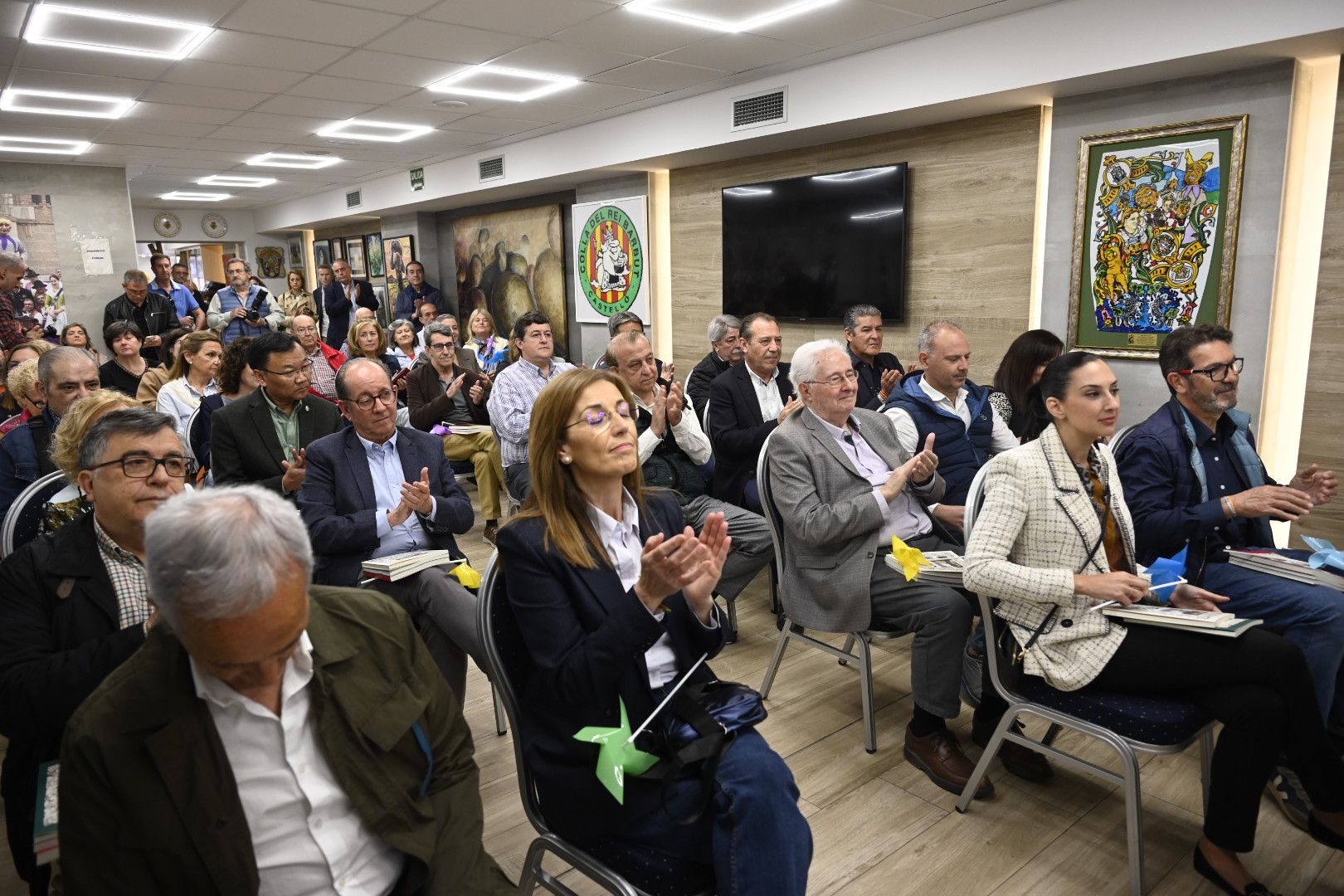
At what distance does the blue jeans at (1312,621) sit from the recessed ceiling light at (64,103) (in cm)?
828

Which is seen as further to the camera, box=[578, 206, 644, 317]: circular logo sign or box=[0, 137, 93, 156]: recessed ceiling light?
box=[578, 206, 644, 317]: circular logo sign

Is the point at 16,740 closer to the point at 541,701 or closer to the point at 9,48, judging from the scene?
the point at 541,701

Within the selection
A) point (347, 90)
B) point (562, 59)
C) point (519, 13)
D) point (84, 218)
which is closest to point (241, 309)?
point (347, 90)

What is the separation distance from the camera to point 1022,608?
221cm

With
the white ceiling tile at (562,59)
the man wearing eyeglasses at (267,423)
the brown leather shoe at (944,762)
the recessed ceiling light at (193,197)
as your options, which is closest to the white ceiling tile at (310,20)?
the white ceiling tile at (562,59)

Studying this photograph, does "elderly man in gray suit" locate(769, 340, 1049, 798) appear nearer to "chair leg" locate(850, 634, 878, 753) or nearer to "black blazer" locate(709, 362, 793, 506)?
"chair leg" locate(850, 634, 878, 753)

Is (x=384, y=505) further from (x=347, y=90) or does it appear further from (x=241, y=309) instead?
(x=241, y=309)

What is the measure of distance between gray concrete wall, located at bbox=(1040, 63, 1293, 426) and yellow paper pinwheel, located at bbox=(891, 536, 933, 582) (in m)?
3.12

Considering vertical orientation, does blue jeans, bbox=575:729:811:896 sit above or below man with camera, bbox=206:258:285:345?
below

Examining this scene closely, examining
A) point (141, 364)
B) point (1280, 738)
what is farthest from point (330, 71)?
point (1280, 738)

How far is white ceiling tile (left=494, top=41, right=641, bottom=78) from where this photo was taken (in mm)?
5418

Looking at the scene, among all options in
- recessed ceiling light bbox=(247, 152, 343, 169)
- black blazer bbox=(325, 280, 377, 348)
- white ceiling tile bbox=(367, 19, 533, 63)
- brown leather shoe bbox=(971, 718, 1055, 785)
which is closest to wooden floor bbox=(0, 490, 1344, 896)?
brown leather shoe bbox=(971, 718, 1055, 785)

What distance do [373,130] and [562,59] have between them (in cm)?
345

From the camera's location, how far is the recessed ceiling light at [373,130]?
7863 mm
